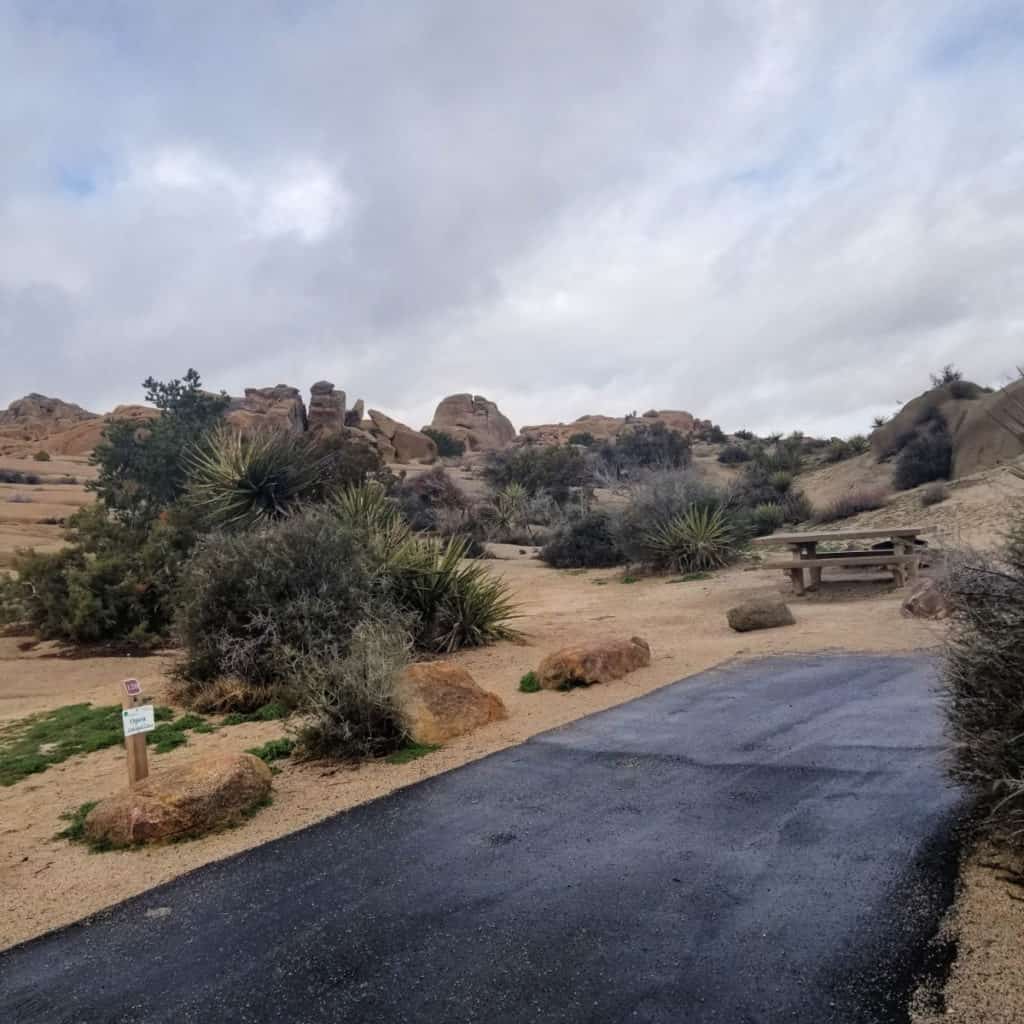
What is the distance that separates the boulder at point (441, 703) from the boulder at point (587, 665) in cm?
123

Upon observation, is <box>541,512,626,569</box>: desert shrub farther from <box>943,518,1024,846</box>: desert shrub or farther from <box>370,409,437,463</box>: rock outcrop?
<box>370,409,437,463</box>: rock outcrop

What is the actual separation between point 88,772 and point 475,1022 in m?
5.76

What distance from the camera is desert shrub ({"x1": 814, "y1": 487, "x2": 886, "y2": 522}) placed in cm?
2636

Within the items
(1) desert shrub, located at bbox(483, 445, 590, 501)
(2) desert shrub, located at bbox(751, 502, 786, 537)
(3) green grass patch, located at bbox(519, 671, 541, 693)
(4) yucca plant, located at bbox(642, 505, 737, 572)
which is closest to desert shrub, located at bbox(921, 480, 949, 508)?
(2) desert shrub, located at bbox(751, 502, 786, 537)

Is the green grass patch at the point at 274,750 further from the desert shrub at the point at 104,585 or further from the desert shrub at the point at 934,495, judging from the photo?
the desert shrub at the point at 934,495

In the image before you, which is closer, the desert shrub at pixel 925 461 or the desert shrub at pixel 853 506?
the desert shrub at pixel 853 506

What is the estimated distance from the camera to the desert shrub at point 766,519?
2509 centimetres

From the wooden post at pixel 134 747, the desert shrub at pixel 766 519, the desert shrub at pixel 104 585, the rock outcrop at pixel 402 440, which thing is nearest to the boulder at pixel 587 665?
the wooden post at pixel 134 747

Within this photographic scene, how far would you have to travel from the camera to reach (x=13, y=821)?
6.22 metres

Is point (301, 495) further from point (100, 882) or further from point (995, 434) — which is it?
point (995, 434)

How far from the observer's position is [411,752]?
22.8 feet

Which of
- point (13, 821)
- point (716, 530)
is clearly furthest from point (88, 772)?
point (716, 530)

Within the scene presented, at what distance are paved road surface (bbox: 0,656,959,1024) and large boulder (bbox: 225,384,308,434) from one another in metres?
41.2

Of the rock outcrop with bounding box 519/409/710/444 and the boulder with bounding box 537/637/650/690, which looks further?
the rock outcrop with bounding box 519/409/710/444
